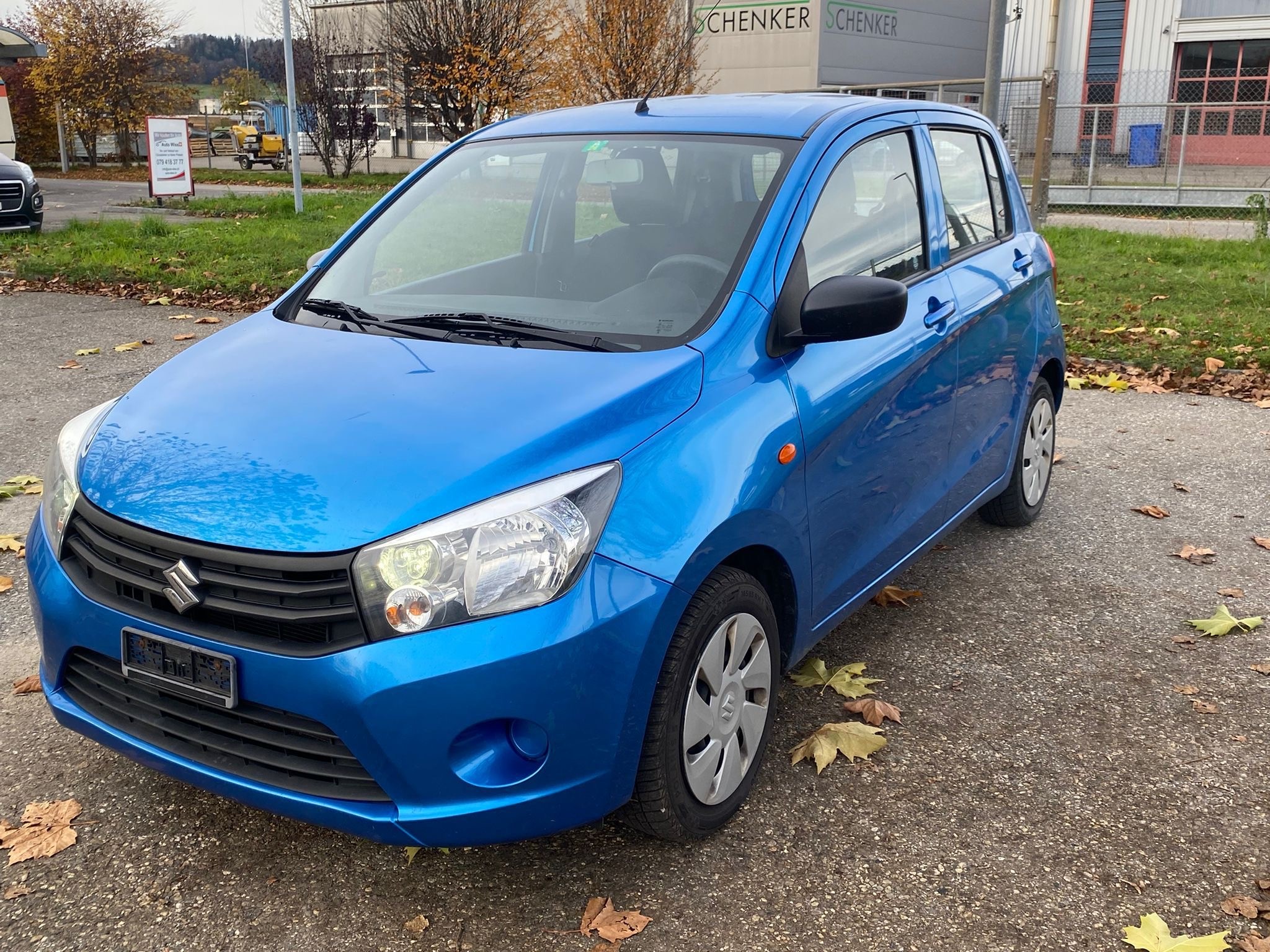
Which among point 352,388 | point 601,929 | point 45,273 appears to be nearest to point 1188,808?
point 601,929

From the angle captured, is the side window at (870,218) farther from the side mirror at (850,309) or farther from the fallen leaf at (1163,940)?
the fallen leaf at (1163,940)

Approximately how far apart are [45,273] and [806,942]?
38.8ft

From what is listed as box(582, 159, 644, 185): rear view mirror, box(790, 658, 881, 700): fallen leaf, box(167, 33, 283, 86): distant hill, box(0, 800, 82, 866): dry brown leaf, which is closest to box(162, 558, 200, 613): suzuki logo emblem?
box(0, 800, 82, 866): dry brown leaf

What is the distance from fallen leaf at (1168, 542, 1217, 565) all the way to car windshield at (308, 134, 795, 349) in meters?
2.63

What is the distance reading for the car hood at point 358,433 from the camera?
245 cm

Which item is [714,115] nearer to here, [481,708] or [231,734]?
[481,708]

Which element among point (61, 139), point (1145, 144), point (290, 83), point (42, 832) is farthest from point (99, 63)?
point (42, 832)

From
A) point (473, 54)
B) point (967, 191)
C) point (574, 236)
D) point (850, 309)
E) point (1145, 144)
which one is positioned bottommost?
point (850, 309)

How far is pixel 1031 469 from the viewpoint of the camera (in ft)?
16.8

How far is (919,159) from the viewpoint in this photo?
13.3 ft

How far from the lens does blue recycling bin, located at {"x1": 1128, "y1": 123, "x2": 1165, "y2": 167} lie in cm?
2195

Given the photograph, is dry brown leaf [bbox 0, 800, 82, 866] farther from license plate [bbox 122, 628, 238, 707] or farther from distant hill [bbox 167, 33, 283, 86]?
distant hill [bbox 167, 33, 283, 86]

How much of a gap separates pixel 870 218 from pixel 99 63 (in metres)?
41.3

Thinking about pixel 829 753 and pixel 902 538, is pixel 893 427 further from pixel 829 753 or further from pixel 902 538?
pixel 829 753
